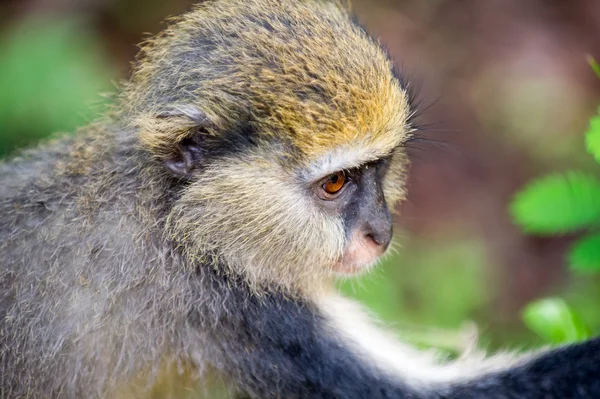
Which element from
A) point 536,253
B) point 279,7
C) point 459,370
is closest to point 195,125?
point 279,7

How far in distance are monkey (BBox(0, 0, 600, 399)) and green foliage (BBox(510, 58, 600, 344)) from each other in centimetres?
24

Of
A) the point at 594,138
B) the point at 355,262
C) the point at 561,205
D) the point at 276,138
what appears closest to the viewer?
the point at 594,138

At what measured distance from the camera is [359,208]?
412cm

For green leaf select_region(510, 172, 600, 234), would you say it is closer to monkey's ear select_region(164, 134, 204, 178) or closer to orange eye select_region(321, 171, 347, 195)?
orange eye select_region(321, 171, 347, 195)

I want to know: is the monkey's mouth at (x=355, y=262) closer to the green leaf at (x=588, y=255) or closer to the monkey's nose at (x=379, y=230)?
the monkey's nose at (x=379, y=230)

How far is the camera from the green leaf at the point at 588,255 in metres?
3.27

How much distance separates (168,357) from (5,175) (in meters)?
1.55

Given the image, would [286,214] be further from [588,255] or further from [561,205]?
[588,255]

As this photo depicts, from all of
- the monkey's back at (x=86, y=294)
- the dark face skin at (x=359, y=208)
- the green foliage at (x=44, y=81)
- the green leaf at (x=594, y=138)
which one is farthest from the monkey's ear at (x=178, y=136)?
the green foliage at (x=44, y=81)

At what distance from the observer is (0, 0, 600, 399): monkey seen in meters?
3.86

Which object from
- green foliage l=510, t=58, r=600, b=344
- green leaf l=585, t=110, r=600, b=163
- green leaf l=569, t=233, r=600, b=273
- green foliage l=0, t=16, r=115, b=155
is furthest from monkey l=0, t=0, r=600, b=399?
green foliage l=0, t=16, r=115, b=155

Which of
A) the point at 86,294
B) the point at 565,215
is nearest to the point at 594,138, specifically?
the point at 565,215

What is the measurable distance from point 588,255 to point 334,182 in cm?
127

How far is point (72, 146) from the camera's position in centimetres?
453
